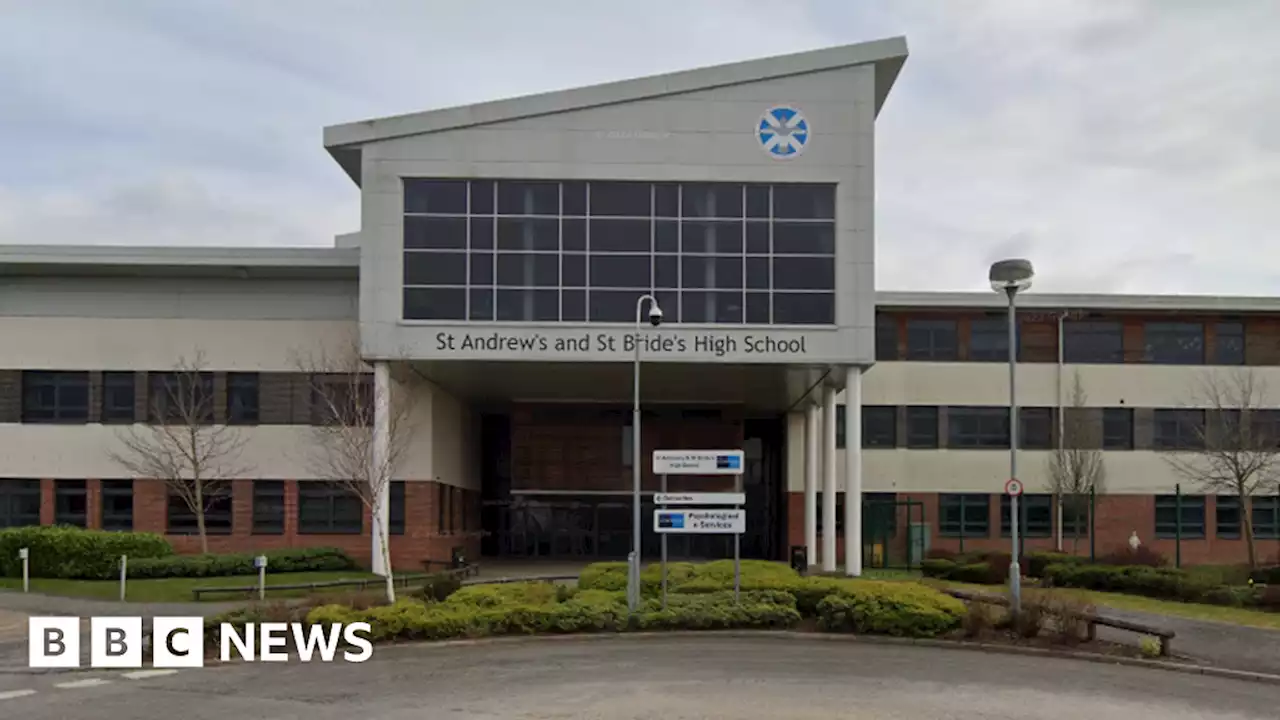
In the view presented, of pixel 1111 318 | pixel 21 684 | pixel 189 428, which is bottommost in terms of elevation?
pixel 21 684

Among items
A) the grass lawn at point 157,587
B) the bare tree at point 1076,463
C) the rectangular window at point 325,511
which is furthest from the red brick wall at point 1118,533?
the grass lawn at point 157,587

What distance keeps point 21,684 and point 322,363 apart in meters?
22.9

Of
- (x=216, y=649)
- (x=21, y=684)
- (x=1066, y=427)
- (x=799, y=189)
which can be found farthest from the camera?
(x=1066, y=427)

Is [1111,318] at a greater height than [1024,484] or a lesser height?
greater

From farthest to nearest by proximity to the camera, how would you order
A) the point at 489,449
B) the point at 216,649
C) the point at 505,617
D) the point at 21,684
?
the point at 489,449 → the point at 505,617 → the point at 216,649 → the point at 21,684

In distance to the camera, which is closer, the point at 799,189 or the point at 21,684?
the point at 21,684

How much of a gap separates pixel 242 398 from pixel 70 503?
603 cm

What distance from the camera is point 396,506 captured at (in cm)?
3872

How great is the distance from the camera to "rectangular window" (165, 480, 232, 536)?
129 ft

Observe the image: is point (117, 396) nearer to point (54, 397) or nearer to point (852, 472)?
point (54, 397)

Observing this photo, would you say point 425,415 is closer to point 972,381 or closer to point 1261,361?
point 972,381

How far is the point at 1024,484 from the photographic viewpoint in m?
46.7

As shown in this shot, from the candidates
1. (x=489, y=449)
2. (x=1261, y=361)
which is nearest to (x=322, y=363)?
(x=489, y=449)

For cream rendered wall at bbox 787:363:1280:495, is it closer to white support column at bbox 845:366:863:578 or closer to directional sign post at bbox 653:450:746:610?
white support column at bbox 845:366:863:578
